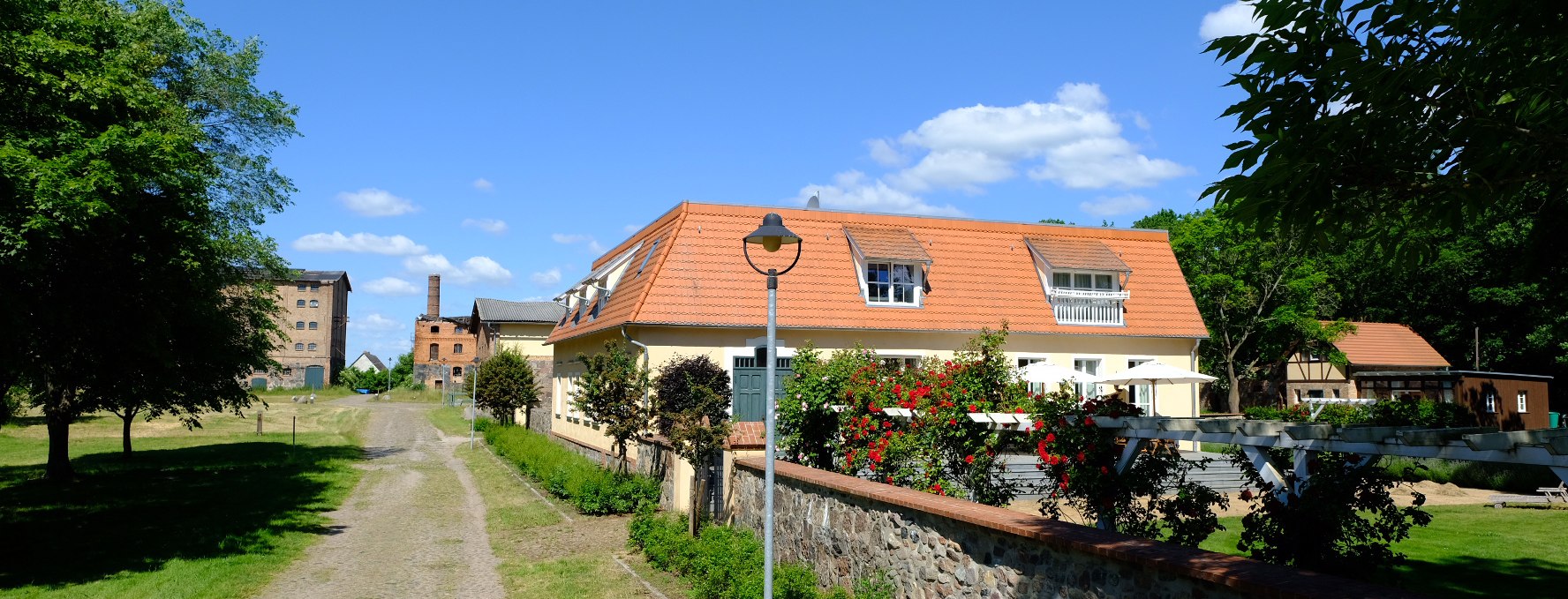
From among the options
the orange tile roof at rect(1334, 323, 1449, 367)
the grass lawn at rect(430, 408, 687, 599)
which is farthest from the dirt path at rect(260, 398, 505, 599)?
the orange tile roof at rect(1334, 323, 1449, 367)

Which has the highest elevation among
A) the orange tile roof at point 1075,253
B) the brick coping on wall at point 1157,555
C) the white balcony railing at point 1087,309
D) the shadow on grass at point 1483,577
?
the orange tile roof at point 1075,253

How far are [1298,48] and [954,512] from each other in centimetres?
401

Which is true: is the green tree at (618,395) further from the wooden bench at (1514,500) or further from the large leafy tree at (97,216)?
the wooden bench at (1514,500)

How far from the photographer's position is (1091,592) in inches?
245

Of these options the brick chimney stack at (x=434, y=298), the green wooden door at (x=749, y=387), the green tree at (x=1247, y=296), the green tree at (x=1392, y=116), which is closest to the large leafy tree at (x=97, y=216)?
the green wooden door at (x=749, y=387)

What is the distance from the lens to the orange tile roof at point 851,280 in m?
22.0

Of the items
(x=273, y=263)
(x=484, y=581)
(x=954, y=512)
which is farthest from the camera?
(x=273, y=263)

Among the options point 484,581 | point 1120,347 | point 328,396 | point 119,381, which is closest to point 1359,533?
point 484,581

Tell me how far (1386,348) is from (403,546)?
46.6 meters

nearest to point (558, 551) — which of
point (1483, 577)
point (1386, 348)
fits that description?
point (1483, 577)

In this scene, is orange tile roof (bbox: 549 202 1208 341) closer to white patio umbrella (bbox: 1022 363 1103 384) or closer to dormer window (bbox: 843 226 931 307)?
dormer window (bbox: 843 226 931 307)

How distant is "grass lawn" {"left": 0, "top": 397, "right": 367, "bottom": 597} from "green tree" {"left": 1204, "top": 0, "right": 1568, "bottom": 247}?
1167cm

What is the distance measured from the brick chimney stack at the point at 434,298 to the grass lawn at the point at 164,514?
52.4 meters

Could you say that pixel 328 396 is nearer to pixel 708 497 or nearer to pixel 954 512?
pixel 708 497
